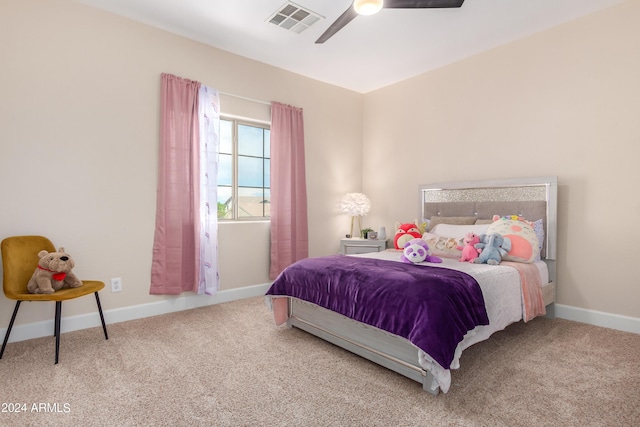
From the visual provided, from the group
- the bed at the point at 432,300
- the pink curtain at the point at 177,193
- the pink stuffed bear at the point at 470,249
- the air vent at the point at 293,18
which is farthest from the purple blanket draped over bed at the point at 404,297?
the air vent at the point at 293,18

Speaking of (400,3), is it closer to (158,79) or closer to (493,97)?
(493,97)

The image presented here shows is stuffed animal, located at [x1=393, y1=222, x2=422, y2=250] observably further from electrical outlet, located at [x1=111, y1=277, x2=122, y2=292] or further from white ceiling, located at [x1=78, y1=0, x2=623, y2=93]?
electrical outlet, located at [x1=111, y1=277, x2=122, y2=292]

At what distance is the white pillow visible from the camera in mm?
3260

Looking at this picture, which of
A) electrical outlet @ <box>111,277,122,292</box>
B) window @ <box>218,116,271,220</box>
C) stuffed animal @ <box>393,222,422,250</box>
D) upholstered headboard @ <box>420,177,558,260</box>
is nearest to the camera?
electrical outlet @ <box>111,277,122,292</box>

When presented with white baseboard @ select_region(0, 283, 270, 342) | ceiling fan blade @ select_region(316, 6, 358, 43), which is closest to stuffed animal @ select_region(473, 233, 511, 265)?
ceiling fan blade @ select_region(316, 6, 358, 43)

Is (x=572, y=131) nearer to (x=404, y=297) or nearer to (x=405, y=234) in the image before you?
(x=405, y=234)

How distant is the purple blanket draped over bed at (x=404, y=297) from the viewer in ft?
6.11

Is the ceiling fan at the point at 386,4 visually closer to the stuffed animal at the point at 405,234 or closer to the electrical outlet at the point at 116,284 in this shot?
the stuffed animal at the point at 405,234

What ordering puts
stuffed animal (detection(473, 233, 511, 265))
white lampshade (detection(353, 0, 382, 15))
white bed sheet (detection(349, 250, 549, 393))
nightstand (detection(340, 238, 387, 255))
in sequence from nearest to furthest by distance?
white bed sheet (detection(349, 250, 549, 393)) < white lampshade (detection(353, 0, 382, 15)) < stuffed animal (detection(473, 233, 511, 265)) < nightstand (detection(340, 238, 387, 255))

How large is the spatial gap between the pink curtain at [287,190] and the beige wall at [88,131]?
54cm

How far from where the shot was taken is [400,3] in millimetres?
2424

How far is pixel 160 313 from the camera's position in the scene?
3344mm

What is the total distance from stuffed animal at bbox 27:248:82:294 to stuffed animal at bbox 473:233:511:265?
127 inches

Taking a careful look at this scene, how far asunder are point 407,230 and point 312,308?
4.59ft
